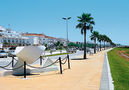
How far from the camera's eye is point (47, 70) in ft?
46.6

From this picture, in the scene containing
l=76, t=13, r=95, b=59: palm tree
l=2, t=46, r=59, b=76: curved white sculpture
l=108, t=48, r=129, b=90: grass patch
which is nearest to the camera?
l=108, t=48, r=129, b=90: grass patch

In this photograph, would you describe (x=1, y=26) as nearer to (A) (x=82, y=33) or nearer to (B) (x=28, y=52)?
(A) (x=82, y=33)

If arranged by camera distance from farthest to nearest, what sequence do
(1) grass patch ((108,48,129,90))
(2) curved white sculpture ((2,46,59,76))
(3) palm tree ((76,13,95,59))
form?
1. (3) palm tree ((76,13,95,59))
2. (2) curved white sculpture ((2,46,59,76))
3. (1) grass patch ((108,48,129,90))

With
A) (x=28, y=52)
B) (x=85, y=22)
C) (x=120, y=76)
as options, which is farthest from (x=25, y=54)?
(x=85, y=22)

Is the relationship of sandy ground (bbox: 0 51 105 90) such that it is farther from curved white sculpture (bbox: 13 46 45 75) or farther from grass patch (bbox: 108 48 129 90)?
curved white sculpture (bbox: 13 46 45 75)

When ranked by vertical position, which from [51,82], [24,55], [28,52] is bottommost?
[51,82]

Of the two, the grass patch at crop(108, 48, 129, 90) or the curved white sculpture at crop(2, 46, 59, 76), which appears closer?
the grass patch at crop(108, 48, 129, 90)

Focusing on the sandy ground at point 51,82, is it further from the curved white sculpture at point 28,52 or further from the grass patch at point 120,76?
the curved white sculpture at point 28,52

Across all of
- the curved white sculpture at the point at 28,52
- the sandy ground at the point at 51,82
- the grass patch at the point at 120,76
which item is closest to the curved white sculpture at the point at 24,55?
the curved white sculpture at the point at 28,52

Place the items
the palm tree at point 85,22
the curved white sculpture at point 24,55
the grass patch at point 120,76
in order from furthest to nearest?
1. the palm tree at point 85,22
2. the curved white sculpture at point 24,55
3. the grass patch at point 120,76

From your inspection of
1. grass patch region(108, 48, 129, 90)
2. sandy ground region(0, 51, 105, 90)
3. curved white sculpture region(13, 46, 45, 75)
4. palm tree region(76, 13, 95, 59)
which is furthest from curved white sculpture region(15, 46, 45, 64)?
palm tree region(76, 13, 95, 59)

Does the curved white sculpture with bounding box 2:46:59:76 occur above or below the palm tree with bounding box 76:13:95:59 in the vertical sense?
below

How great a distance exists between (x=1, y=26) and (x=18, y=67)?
98.7 m

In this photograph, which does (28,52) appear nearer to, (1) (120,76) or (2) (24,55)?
(2) (24,55)
